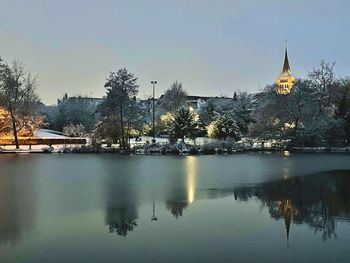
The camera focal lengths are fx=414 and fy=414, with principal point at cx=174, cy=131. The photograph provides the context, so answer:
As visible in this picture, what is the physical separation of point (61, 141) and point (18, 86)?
884cm

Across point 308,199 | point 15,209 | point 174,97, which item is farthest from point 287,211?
point 174,97

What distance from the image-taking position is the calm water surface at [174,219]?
890 cm

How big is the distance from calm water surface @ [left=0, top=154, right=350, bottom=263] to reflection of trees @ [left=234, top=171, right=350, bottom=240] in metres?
0.03

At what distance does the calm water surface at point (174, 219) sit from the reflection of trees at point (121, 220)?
0.09ft

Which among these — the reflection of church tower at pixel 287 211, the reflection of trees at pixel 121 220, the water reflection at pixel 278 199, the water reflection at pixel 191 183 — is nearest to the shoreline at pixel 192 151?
the water reflection at pixel 191 183

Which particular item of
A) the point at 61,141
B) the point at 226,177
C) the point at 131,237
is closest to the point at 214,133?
the point at 61,141

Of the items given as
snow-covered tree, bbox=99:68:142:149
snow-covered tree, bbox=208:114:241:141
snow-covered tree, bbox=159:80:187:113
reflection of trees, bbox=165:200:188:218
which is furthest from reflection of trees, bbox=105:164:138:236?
snow-covered tree, bbox=159:80:187:113

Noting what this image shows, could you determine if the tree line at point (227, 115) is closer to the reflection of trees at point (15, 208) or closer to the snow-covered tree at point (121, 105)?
the snow-covered tree at point (121, 105)

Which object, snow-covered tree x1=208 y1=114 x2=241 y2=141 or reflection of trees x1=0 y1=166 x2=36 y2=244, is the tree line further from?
reflection of trees x1=0 y1=166 x2=36 y2=244

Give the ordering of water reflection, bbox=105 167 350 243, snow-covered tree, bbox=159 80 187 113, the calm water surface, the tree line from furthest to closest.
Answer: snow-covered tree, bbox=159 80 187 113
the tree line
water reflection, bbox=105 167 350 243
the calm water surface

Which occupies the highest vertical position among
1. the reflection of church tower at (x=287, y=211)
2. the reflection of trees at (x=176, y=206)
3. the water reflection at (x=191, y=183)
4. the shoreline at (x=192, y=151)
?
the shoreline at (x=192, y=151)

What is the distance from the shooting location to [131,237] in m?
10.1

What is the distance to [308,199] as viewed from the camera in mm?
15539

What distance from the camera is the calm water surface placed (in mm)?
8898
